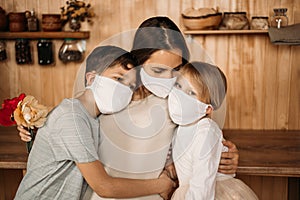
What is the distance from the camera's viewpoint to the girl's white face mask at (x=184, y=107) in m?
1.43

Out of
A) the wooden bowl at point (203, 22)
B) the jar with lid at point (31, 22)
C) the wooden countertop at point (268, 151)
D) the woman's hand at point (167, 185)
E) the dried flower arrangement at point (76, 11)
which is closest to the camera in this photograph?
the woman's hand at point (167, 185)

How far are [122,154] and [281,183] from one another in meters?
→ 1.42

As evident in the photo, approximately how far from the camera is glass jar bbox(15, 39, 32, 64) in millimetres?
2498

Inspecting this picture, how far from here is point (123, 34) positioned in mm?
2439

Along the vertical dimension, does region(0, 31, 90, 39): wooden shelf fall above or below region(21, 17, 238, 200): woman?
above

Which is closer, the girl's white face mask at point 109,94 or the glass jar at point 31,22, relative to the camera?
the girl's white face mask at point 109,94

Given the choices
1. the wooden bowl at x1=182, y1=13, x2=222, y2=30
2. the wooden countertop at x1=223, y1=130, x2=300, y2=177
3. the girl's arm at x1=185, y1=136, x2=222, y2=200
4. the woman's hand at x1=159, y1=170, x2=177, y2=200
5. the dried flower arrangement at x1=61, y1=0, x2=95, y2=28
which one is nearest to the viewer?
the girl's arm at x1=185, y1=136, x2=222, y2=200

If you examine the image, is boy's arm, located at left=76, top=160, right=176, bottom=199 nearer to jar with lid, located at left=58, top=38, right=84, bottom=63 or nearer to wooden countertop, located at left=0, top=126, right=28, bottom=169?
wooden countertop, located at left=0, top=126, right=28, bottom=169

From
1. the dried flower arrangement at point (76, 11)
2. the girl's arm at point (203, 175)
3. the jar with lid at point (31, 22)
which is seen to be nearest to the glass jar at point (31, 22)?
the jar with lid at point (31, 22)

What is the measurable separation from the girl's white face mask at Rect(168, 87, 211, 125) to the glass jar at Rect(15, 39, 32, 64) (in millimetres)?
1344

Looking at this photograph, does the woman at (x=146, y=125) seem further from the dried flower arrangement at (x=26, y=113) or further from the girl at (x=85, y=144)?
the dried flower arrangement at (x=26, y=113)

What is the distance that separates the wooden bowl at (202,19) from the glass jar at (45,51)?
0.79 metres

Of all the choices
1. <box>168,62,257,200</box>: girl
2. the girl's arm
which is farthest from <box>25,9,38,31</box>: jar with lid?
the girl's arm

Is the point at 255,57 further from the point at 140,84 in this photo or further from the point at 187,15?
the point at 140,84
